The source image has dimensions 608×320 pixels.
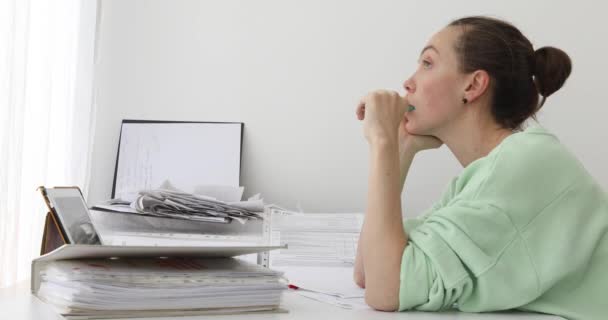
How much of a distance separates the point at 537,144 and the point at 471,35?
32 cm

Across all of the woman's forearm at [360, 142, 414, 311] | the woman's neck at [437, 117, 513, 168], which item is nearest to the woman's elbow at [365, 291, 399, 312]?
the woman's forearm at [360, 142, 414, 311]

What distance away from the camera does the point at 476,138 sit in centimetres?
129

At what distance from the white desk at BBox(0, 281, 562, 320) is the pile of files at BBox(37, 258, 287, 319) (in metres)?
0.02

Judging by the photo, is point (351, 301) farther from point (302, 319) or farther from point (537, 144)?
point (537, 144)

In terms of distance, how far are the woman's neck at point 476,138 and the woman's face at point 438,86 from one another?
3 cm

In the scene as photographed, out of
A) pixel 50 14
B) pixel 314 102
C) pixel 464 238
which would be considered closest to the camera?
pixel 464 238

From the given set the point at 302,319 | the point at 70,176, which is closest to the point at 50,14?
the point at 70,176

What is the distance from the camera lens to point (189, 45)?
2.09 meters

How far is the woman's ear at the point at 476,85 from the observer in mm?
1249

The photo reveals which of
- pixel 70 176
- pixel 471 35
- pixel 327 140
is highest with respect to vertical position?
pixel 471 35

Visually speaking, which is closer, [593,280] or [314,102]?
[593,280]

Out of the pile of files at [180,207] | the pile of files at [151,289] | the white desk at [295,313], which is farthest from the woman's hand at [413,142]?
the pile of files at [151,289]

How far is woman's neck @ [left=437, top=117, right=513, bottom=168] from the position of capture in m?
1.28

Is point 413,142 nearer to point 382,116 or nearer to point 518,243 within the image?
point 382,116
